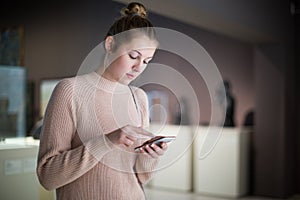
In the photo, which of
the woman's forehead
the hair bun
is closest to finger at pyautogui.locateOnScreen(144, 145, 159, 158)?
the woman's forehead

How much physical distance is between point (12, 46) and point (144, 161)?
365 cm

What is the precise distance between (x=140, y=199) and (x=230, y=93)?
445 centimetres

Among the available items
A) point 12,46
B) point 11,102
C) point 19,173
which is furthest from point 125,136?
point 12,46

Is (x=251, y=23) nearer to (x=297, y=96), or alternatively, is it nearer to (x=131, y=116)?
(x=297, y=96)

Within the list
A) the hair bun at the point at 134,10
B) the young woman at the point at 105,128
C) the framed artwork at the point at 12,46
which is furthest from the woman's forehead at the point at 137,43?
the framed artwork at the point at 12,46

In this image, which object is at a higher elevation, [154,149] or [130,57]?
[130,57]

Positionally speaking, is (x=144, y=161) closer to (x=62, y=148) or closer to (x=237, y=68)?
(x=62, y=148)

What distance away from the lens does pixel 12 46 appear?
14.9 feet

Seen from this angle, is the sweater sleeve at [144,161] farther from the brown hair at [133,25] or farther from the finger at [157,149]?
the brown hair at [133,25]

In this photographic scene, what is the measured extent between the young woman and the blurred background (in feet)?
9.21

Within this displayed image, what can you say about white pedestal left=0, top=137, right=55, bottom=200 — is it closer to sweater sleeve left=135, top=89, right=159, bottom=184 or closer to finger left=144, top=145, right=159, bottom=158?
sweater sleeve left=135, top=89, right=159, bottom=184

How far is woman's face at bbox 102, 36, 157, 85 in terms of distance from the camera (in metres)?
1.15

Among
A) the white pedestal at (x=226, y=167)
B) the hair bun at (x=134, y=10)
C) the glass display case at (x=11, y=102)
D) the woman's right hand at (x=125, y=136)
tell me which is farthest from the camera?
the white pedestal at (x=226, y=167)

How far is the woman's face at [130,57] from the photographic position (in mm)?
1147
